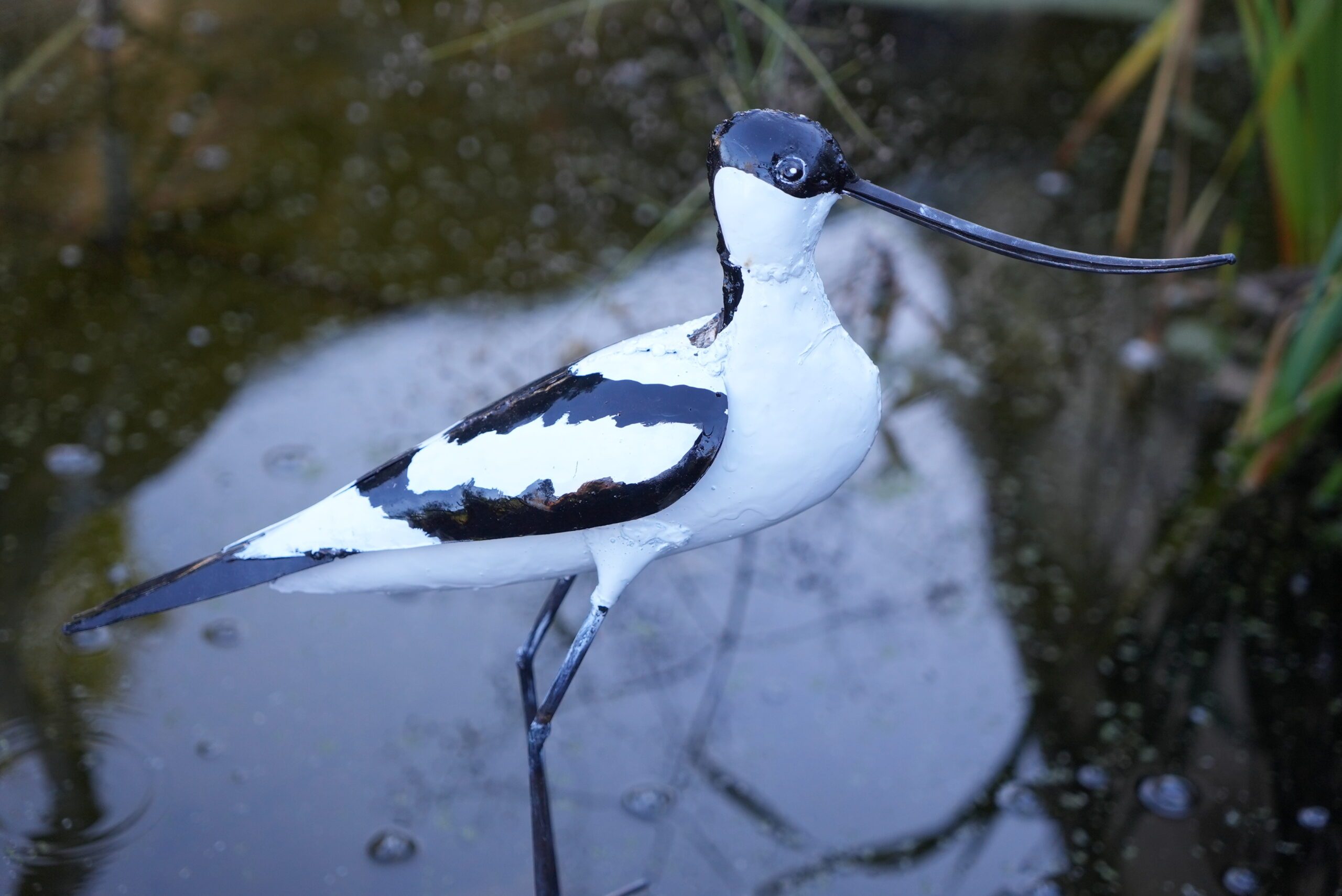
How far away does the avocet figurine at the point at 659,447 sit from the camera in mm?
1113

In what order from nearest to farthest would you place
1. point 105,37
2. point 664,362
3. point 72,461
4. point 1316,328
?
1. point 664,362
2. point 1316,328
3. point 72,461
4. point 105,37

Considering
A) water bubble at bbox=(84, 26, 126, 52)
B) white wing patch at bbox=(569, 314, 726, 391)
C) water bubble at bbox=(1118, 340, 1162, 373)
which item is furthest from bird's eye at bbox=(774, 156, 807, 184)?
water bubble at bbox=(84, 26, 126, 52)

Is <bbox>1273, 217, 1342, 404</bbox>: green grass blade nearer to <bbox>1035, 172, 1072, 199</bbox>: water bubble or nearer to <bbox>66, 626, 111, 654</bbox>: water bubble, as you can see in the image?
<bbox>1035, 172, 1072, 199</bbox>: water bubble

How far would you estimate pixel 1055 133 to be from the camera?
334 cm

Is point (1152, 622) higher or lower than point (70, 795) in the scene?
lower

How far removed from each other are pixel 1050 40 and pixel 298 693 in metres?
2.90

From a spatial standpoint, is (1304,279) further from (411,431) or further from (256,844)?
(256,844)

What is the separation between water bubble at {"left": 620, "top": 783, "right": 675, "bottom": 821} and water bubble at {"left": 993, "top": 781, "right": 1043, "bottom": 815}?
46cm

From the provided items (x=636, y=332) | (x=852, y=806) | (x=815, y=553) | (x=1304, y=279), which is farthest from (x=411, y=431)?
(x=1304, y=279)

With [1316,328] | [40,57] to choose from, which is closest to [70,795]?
[40,57]

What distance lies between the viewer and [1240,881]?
1655 millimetres

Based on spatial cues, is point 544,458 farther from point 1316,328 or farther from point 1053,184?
point 1053,184

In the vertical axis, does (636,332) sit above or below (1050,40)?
below

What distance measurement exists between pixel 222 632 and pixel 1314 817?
158cm
